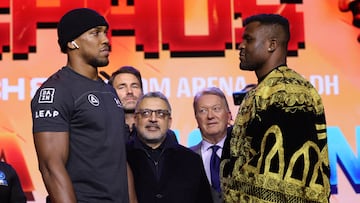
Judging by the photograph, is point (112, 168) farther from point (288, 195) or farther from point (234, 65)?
point (234, 65)

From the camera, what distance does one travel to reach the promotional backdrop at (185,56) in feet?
16.0

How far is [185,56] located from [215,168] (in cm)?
132

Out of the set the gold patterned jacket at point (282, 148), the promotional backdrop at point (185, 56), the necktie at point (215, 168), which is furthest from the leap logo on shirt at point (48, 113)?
the promotional backdrop at point (185, 56)

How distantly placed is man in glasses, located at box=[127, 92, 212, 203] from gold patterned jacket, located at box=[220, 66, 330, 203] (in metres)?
0.84

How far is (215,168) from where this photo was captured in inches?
153

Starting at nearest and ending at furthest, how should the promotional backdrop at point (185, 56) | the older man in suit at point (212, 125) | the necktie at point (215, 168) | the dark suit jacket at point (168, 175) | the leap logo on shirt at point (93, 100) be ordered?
the leap logo on shirt at point (93, 100) → the dark suit jacket at point (168, 175) → the necktie at point (215, 168) → the older man in suit at point (212, 125) → the promotional backdrop at point (185, 56)

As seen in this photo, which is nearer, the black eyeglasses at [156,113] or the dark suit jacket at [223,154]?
the dark suit jacket at [223,154]

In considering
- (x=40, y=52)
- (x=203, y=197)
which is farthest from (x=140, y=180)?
(x=40, y=52)

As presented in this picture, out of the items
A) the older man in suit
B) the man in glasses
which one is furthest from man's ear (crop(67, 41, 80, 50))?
the older man in suit

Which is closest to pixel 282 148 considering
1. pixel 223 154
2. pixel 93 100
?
pixel 223 154

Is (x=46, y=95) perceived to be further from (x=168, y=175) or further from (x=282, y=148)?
(x=168, y=175)

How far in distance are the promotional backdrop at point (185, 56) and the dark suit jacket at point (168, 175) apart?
1351 mm

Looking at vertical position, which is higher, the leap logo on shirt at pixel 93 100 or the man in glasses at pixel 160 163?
the leap logo on shirt at pixel 93 100

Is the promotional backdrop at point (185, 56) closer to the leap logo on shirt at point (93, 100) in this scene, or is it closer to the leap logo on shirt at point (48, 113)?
the leap logo on shirt at point (93, 100)
